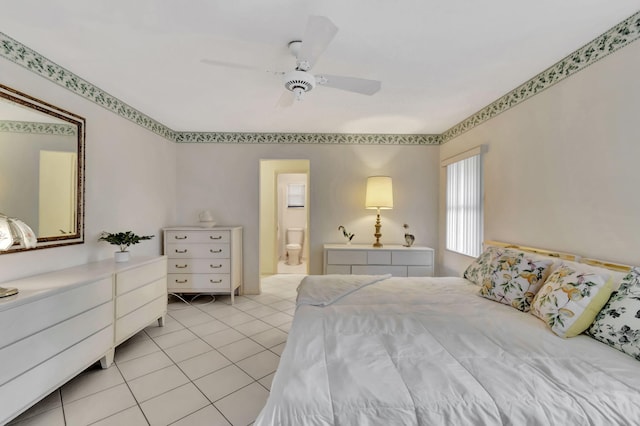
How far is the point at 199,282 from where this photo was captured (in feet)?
11.4

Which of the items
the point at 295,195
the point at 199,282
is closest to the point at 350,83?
the point at 199,282

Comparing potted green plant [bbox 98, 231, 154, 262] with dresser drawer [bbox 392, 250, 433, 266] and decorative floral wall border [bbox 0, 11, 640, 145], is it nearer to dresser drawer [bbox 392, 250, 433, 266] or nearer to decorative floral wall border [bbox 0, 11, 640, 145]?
decorative floral wall border [bbox 0, 11, 640, 145]

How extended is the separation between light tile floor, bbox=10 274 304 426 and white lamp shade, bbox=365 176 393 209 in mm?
1842

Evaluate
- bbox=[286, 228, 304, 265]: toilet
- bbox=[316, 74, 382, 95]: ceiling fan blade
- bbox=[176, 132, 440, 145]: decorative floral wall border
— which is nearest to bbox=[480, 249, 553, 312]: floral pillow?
bbox=[316, 74, 382, 95]: ceiling fan blade

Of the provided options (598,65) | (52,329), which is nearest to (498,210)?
(598,65)

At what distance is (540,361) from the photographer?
3.62 ft

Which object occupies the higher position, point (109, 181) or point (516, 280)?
point (109, 181)

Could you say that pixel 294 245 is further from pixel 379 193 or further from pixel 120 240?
pixel 120 240

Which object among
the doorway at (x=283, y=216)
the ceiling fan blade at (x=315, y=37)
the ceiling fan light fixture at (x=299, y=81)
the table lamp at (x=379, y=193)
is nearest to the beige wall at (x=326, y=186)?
the table lamp at (x=379, y=193)

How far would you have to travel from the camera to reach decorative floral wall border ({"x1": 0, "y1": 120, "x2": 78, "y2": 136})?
176 cm

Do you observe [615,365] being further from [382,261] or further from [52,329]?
[52,329]

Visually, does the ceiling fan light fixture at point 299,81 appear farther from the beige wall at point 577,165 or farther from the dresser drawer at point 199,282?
the dresser drawer at point 199,282

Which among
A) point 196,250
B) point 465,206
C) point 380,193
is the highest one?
point 380,193

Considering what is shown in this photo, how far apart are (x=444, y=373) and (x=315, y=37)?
1619 mm
